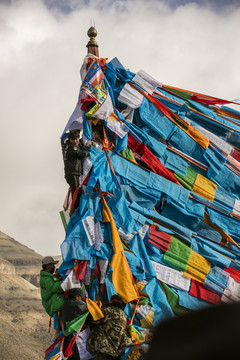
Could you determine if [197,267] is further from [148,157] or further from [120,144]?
[120,144]

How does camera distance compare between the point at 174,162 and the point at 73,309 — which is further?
the point at 174,162

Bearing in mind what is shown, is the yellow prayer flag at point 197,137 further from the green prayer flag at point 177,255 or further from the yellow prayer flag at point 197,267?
the yellow prayer flag at point 197,267

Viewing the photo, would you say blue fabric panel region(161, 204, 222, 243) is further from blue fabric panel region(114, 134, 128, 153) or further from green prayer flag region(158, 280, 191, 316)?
blue fabric panel region(114, 134, 128, 153)

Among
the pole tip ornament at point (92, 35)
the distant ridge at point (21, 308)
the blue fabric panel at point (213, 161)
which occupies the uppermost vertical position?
the pole tip ornament at point (92, 35)

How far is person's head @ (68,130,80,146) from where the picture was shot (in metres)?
7.75

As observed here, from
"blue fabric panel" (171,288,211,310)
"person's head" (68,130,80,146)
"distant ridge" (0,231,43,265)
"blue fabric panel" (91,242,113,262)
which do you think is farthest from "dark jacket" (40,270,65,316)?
"distant ridge" (0,231,43,265)

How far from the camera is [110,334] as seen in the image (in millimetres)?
6621

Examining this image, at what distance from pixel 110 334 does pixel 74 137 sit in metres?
2.87

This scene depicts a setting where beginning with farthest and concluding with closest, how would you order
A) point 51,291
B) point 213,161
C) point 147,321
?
point 213,161, point 147,321, point 51,291

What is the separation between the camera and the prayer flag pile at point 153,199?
24.3 ft

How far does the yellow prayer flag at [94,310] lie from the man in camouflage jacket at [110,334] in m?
0.05

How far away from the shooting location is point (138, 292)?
7.51m

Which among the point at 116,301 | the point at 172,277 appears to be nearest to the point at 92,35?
the point at 172,277

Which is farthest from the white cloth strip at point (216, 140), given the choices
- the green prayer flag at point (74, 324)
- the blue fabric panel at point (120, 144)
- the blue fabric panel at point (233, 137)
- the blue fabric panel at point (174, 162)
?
the green prayer flag at point (74, 324)
